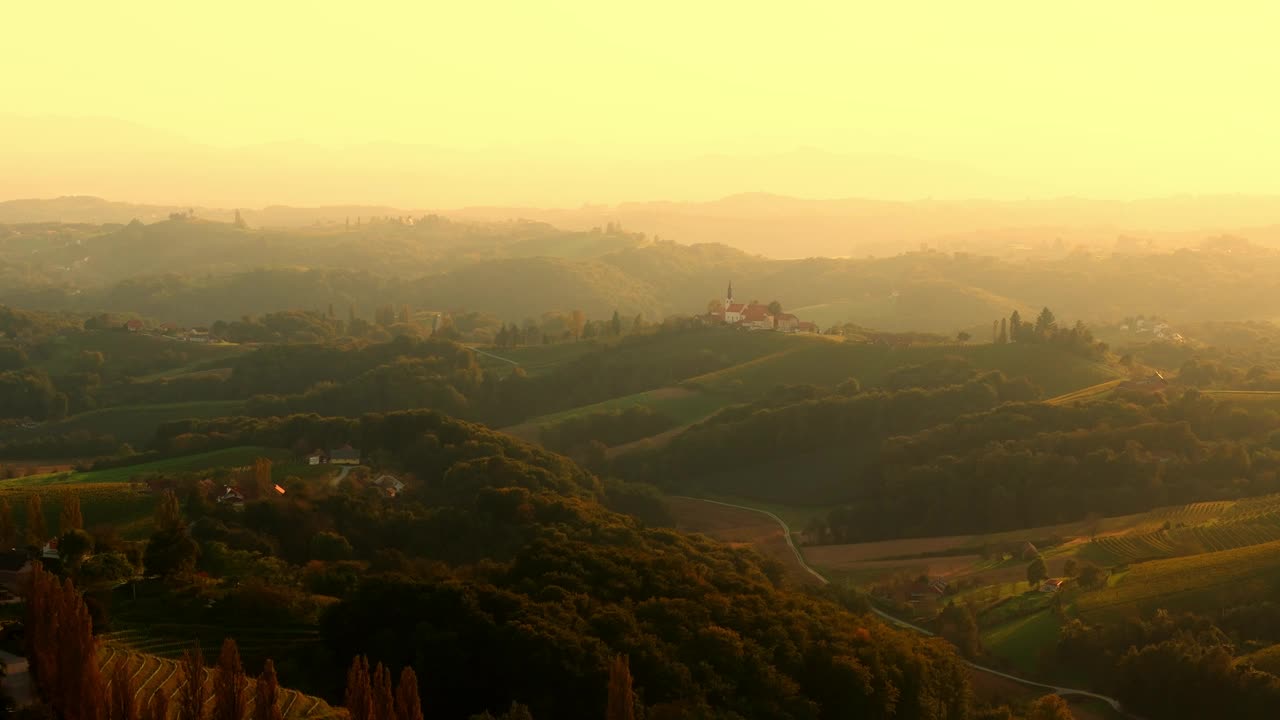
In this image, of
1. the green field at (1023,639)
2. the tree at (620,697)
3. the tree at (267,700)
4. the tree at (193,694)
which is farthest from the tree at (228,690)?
the green field at (1023,639)

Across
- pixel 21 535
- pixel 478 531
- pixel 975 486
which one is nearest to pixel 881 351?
pixel 975 486

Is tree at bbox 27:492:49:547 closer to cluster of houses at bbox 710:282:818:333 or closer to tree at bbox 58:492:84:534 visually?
tree at bbox 58:492:84:534

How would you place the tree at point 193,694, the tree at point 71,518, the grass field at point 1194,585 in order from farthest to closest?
1. the grass field at point 1194,585
2. the tree at point 71,518
3. the tree at point 193,694

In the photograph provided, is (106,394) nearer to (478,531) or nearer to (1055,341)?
(478,531)

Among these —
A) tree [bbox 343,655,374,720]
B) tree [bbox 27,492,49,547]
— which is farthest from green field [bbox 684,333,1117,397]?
tree [bbox 343,655,374,720]

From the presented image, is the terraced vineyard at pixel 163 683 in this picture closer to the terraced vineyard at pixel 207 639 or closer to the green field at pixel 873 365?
the terraced vineyard at pixel 207 639
